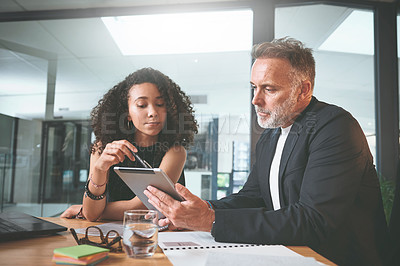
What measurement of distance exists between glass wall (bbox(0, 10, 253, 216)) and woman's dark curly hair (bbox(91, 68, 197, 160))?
0.89 m

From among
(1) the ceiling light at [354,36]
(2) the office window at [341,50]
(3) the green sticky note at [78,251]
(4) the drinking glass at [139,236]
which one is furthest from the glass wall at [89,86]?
(3) the green sticky note at [78,251]

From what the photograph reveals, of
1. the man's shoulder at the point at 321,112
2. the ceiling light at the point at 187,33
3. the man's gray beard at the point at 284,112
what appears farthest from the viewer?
the ceiling light at the point at 187,33

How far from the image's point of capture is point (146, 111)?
6.09 ft

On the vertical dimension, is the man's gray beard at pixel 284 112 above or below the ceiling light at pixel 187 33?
below

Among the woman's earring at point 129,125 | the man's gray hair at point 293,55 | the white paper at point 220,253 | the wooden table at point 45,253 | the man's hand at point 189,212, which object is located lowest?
the wooden table at point 45,253

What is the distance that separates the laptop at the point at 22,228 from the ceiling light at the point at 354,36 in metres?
2.75

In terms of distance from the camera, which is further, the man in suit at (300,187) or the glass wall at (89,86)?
the glass wall at (89,86)

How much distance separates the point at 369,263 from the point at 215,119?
194cm

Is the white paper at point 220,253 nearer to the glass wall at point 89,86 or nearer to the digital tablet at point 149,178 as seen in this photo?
the digital tablet at point 149,178

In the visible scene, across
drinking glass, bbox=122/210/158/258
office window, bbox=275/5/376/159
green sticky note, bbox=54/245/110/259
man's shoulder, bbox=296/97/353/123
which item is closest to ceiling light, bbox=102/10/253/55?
office window, bbox=275/5/376/159

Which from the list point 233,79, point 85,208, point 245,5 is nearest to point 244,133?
point 233,79

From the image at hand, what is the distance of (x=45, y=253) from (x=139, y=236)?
26cm

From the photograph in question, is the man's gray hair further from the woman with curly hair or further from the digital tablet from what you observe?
the digital tablet

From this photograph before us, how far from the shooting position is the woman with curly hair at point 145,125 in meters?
1.69
